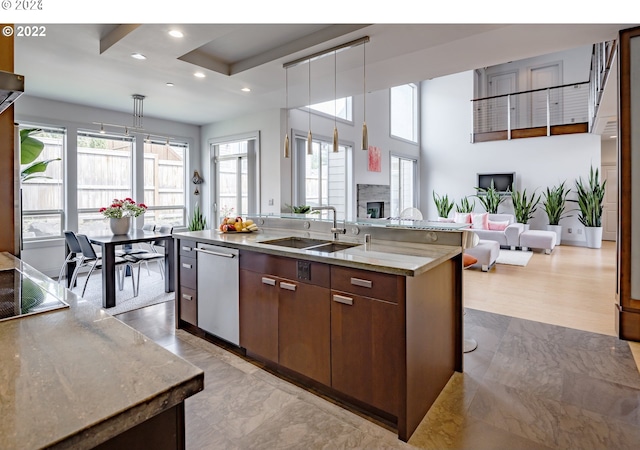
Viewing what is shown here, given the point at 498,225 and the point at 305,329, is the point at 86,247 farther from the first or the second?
the point at 498,225

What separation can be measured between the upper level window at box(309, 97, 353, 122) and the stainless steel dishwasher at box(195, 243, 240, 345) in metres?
4.34

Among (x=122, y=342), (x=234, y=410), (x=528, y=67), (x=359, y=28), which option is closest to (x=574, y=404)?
(x=234, y=410)

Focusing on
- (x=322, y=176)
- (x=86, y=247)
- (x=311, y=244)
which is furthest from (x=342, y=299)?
(x=322, y=176)

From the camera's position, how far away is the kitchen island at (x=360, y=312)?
1.83 meters

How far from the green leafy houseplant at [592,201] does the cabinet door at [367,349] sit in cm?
829

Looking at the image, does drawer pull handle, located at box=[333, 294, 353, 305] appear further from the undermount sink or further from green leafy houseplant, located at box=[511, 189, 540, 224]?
green leafy houseplant, located at box=[511, 189, 540, 224]

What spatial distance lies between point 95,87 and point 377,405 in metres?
4.82

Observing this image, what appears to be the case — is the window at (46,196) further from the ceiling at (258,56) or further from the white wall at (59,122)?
the ceiling at (258,56)

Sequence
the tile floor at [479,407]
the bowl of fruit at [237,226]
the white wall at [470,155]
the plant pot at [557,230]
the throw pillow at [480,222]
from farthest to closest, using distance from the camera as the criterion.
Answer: the white wall at [470,155]
the plant pot at [557,230]
the throw pillow at [480,222]
the bowl of fruit at [237,226]
the tile floor at [479,407]

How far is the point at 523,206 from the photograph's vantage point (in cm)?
866

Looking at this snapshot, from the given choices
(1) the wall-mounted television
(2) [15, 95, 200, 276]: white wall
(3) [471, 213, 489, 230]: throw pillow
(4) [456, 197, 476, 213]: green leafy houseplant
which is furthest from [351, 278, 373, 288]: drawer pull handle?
(1) the wall-mounted television

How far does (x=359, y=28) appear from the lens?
9.21ft

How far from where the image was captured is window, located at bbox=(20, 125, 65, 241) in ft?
16.7

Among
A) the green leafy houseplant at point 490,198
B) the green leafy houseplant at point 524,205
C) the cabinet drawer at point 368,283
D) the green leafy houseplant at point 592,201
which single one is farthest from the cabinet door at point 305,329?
the green leafy houseplant at point 592,201
